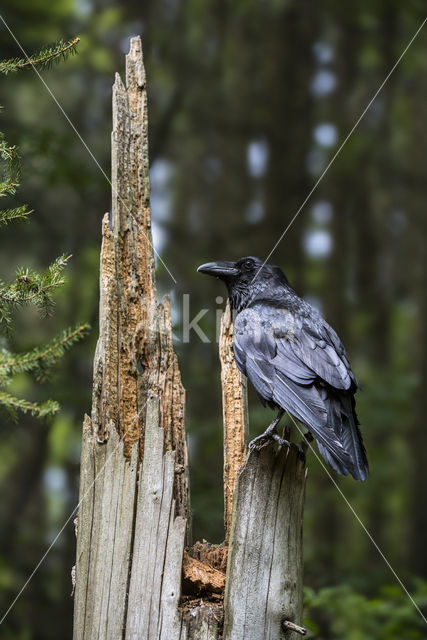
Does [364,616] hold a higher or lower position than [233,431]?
lower

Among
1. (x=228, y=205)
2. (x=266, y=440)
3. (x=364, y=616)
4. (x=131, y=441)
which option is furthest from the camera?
(x=228, y=205)

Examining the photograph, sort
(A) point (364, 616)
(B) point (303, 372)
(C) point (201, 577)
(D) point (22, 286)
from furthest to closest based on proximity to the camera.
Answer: (A) point (364, 616) → (B) point (303, 372) → (C) point (201, 577) → (D) point (22, 286)

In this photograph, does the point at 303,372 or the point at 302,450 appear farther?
the point at 303,372

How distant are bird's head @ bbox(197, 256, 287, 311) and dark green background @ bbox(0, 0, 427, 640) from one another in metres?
0.57

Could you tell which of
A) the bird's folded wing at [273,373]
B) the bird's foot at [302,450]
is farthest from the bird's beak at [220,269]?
the bird's foot at [302,450]

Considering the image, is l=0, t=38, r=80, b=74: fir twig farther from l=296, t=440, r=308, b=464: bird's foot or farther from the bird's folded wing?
l=296, t=440, r=308, b=464: bird's foot

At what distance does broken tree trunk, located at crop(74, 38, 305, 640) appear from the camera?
2590 millimetres

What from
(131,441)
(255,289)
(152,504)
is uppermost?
(255,289)

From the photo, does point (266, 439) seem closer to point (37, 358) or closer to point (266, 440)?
point (266, 440)

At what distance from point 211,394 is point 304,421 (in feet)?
16.8

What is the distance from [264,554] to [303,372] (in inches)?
41.8

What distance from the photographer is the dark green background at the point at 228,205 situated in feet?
20.3

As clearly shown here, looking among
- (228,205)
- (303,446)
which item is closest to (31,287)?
(303,446)

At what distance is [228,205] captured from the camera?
9.01 m
